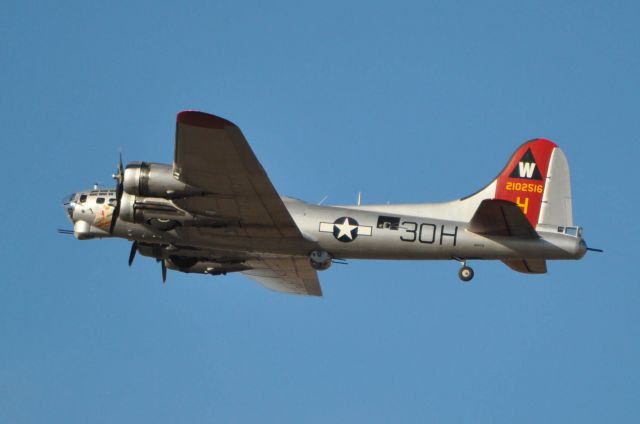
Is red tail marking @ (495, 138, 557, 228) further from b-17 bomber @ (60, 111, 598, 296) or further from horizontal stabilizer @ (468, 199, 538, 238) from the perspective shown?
horizontal stabilizer @ (468, 199, 538, 238)

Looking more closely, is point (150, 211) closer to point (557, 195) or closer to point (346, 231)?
point (346, 231)

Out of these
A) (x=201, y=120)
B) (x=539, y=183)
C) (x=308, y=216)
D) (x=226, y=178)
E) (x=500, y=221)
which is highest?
(x=201, y=120)

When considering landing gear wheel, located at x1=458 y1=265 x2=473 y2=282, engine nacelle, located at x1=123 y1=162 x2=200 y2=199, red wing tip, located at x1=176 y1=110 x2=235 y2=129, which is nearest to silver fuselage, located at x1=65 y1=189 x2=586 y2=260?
landing gear wheel, located at x1=458 y1=265 x2=473 y2=282

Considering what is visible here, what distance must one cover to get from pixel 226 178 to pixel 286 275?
25.6ft

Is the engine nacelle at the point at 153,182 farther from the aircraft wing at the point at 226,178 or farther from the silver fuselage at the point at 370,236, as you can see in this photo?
the silver fuselage at the point at 370,236

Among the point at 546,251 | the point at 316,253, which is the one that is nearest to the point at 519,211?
the point at 546,251

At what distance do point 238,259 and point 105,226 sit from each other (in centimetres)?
460

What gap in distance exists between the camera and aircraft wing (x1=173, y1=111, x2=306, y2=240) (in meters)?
29.0

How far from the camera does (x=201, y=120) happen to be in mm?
28719

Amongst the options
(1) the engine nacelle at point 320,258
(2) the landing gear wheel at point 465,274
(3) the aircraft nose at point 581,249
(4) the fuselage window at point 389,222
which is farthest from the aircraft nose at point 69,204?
(3) the aircraft nose at point 581,249

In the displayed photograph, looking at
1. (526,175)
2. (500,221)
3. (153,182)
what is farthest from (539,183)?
(153,182)

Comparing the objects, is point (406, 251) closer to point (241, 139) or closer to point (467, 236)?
point (467, 236)

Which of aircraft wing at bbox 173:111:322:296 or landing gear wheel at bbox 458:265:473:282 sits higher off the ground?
aircraft wing at bbox 173:111:322:296

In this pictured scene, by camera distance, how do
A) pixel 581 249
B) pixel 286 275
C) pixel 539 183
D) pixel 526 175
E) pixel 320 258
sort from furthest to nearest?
pixel 286 275 → pixel 526 175 → pixel 539 183 → pixel 320 258 → pixel 581 249
